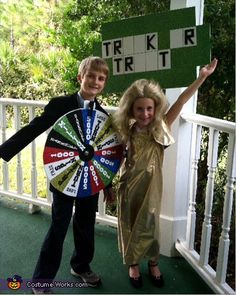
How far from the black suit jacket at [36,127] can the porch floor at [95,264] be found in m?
0.82

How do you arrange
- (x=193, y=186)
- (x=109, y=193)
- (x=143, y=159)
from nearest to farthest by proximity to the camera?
(x=143, y=159) → (x=109, y=193) → (x=193, y=186)

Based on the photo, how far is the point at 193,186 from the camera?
207cm

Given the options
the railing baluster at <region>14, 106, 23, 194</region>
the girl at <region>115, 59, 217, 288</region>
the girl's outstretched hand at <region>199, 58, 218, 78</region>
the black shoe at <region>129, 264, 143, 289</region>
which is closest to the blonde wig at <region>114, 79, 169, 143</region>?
the girl at <region>115, 59, 217, 288</region>

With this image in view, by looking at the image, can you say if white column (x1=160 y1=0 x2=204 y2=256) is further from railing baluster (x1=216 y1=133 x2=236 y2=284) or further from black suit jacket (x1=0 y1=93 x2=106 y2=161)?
black suit jacket (x1=0 y1=93 x2=106 y2=161)

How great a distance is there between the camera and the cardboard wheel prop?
5.44 feet

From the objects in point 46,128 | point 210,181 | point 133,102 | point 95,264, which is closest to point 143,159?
point 133,102

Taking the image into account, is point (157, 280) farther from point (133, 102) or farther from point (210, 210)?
point (133, 102)

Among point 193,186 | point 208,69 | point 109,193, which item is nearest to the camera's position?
point 208,69

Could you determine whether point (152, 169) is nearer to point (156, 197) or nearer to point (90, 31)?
point (156, 197)

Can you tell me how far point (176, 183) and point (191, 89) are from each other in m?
0.71

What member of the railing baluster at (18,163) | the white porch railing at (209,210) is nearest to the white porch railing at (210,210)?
the white porch railing at (209,210)

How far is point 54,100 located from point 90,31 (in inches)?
72.7

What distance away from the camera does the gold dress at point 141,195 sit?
177cm

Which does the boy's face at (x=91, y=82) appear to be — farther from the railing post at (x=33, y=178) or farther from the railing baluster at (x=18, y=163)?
the railing baluster at (x=18, y=163)
